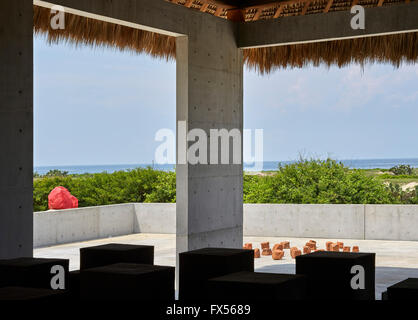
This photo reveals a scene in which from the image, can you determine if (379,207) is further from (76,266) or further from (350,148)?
(350,148)

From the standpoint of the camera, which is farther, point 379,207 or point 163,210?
point 163,210

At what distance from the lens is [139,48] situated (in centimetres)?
672

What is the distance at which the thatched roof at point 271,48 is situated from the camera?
6094 millimetres

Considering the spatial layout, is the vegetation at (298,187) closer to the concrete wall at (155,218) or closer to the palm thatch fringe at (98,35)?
the concrete wall at (155,218)

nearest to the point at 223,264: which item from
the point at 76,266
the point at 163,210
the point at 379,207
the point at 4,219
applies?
the point at 4,219

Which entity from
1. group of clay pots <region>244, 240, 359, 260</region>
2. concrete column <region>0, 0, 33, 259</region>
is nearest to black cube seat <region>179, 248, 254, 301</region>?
concrete column <region>0, 0, 33, 259</region>

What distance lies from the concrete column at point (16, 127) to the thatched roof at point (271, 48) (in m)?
1.53

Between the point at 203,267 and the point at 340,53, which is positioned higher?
the point at 340,53

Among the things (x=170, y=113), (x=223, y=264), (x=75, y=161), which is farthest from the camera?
(x=170, y=113)

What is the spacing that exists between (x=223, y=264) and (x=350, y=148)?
4450cm

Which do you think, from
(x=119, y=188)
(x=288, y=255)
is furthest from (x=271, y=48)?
(x=119, y=188)

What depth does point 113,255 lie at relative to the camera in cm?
292

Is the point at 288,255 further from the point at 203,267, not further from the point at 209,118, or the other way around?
the point at 203,267

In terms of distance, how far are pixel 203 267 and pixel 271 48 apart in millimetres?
4876
